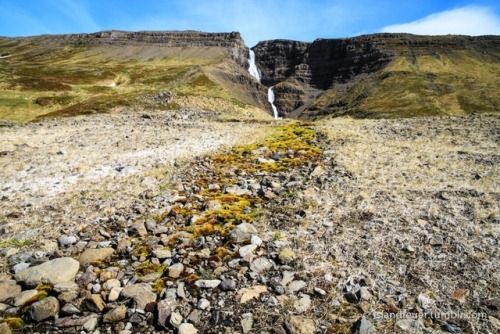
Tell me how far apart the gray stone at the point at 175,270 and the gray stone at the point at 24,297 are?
3.51 metres

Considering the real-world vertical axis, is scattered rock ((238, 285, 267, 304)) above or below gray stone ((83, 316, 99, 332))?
above

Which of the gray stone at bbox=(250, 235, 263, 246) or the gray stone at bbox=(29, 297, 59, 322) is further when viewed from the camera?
the gray stone at bbox=(250, 235, 263, 246)

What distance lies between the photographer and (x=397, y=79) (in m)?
140

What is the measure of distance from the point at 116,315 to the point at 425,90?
137802mm

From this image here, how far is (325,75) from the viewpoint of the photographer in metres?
188

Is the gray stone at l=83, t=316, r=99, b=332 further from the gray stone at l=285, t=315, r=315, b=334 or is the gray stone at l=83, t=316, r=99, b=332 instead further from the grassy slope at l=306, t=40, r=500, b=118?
the grassy slope at l=306, t=40, r=500, b=118

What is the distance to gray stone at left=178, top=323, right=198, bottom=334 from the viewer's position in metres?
7.96

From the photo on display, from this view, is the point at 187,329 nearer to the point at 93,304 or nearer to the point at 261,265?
the point at 93,304

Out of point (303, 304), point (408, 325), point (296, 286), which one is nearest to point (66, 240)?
point (296, 286)

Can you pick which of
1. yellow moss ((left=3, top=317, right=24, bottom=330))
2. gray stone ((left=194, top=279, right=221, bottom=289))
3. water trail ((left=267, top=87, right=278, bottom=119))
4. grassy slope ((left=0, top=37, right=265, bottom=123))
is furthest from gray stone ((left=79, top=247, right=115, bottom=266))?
water trail ((left=267, top=87, right=278, bottom=119))

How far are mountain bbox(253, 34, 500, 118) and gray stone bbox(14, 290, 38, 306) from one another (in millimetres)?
103389

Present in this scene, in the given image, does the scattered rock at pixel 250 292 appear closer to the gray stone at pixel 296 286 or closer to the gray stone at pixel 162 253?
the gray stone at pixel 296 286

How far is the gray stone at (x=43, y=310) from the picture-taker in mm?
8305

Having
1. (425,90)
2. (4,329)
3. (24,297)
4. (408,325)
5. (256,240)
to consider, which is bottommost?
(408,325)
